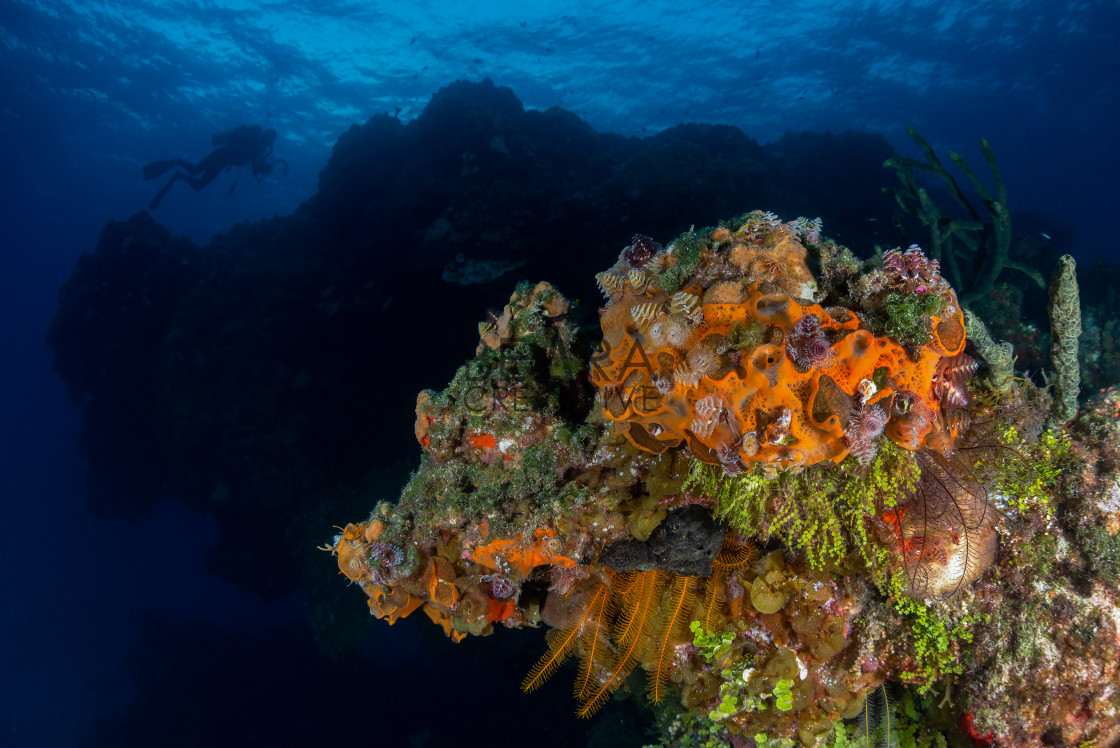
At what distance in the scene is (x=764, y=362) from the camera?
7.42 feet

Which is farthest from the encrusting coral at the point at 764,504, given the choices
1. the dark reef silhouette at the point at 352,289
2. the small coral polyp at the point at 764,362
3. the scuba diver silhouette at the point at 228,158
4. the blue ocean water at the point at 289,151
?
the scuba diver silhouette at the point at 228,158

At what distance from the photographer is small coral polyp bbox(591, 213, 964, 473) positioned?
2178 mm

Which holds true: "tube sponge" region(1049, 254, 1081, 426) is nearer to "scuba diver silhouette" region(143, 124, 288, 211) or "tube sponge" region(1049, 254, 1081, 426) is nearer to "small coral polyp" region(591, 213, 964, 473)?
"small coral polyp" region(591, 213, 964, 473)

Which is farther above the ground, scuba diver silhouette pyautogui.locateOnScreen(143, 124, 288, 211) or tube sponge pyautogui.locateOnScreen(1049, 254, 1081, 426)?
scuba diver silhouette pyautogui.locateOnScreen(143, 124, 288, 211)

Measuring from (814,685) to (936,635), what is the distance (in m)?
0.94

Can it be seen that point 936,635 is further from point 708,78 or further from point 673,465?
point 708,78

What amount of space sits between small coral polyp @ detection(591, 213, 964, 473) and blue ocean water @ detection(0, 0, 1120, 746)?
961 centimetres

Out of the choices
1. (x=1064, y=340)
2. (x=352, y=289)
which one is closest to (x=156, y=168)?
(x=352, y=289)

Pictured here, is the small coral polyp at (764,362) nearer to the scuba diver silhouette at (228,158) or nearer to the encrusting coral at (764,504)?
the encrusting coral at (764,504)

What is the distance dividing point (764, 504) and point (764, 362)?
96cm

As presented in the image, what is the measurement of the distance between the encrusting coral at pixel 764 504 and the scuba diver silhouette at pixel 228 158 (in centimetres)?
2525

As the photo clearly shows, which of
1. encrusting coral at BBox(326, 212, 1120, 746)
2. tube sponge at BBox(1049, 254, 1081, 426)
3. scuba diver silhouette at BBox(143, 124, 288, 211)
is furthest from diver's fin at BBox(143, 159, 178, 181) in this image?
tube sponge at BBox(1049, 254, 1081, 426)

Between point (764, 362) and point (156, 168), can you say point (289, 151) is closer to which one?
point (156, 168)

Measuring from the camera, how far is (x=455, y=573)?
12.2 feet
